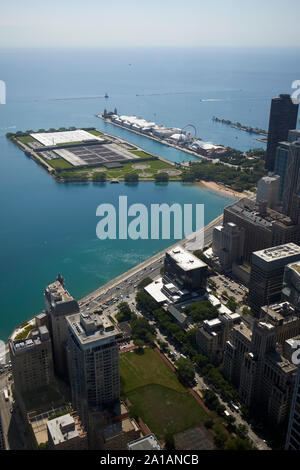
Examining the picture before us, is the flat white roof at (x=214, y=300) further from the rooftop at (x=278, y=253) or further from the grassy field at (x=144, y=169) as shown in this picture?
the grassy field at (x=144, y=169)

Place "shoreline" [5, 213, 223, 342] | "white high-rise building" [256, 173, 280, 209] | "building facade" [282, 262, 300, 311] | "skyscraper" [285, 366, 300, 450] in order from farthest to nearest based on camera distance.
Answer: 1. "white high-rise building" [256, 173, 280, 209]
2. "shoreline" [5, 213, 223, 342]
3. "building facade" [282, 262, 300, 311]
4. "skyscraper" [285, 366, 300, 450]

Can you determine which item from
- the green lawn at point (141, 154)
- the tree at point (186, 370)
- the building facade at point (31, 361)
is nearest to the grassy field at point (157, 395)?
the tree at point (186, 370)

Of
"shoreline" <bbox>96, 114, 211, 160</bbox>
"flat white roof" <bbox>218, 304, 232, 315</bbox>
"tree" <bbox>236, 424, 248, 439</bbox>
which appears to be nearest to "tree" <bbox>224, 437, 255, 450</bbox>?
"tree" <bbox>236, 424, 248, 439</bbox>

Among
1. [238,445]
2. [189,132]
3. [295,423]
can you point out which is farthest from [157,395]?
[189,132]

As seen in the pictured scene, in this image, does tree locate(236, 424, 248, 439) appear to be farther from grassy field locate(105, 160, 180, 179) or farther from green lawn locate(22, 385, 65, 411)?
grassy field locate(105, 160, 180, 179)

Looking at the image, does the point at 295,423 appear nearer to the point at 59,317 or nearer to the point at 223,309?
the point at 59,317

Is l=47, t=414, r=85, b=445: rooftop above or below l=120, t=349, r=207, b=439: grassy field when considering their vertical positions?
above
